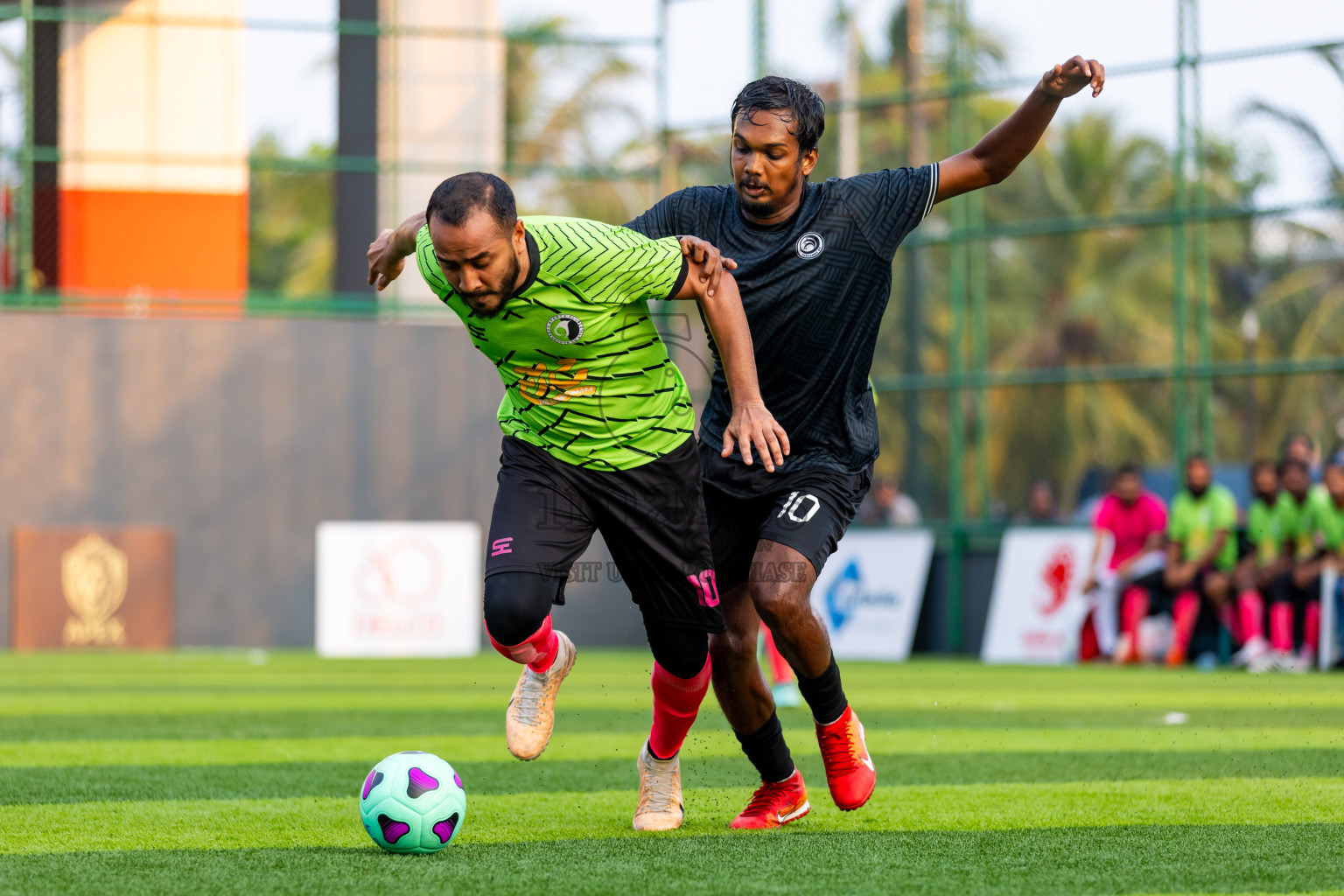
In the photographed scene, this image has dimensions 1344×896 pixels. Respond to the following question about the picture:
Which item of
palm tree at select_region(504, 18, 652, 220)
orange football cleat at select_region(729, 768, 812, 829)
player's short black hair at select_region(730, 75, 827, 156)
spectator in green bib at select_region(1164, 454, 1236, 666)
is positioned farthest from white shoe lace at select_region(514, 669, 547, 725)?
palm tree at select_region(504, 18, 652, 220)

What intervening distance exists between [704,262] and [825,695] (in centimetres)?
138

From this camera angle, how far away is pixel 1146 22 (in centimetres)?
1792

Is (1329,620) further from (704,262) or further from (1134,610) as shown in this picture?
(704,262)

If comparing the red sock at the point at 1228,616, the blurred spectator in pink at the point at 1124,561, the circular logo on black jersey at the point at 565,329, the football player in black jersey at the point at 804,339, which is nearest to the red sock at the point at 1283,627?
the red sock at the point at 1228,616

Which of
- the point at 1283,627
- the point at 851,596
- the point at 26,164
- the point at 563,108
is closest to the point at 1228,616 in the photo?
the point at 1283,627

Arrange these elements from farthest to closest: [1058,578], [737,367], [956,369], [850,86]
A: 1. [850,86]
2. [956,369]
3. [1058,578]
4. [737,367]

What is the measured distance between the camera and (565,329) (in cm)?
509

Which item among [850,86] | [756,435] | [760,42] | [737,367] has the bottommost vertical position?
[756,435]

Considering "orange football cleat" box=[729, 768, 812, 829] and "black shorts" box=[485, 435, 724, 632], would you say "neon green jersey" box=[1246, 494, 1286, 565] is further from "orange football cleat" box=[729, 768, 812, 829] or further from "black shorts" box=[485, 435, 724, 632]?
"black shorts" box=[485, 435, 724, 632]

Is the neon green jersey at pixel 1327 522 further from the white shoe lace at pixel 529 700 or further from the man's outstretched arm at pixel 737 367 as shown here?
the white shoe lace at pixel 529 700

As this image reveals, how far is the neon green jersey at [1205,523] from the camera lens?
15.5m

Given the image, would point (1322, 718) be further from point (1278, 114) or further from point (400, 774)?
point (1278, 114)

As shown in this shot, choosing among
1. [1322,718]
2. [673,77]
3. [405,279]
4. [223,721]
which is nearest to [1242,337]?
[673,77]

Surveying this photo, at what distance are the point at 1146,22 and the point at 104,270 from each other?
40.0 ft
